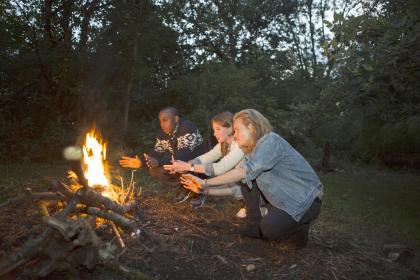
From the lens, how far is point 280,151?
4012 millimetres

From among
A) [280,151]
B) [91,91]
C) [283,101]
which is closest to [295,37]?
[283,101]

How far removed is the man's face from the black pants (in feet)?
6.07

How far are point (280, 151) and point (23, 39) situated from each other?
8.43 m


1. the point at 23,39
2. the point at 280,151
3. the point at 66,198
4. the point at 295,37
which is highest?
the point at 295,37

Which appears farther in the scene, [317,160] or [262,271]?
[317,160]

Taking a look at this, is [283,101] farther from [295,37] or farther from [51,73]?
[51,73]

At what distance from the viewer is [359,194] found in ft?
28.6

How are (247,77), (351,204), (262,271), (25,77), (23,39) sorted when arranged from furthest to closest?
1. (247,77)
2. (25,77)
3. (23,39)
4. (351,204)
5. (262,271)

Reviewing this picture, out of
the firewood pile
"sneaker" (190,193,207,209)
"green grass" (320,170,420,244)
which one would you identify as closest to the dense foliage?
"green grass" (320,170,420,244)

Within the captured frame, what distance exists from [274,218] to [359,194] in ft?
17.9

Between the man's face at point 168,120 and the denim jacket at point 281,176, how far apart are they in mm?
1854

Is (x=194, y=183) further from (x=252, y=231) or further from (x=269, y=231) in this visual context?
(x=269, y=231)

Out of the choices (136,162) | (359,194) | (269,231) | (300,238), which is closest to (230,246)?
(269,231)

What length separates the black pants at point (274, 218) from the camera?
391 centimetres
